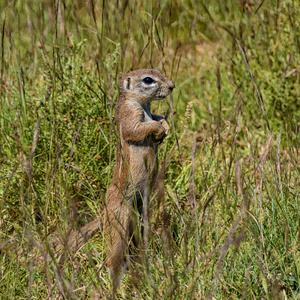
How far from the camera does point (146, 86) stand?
3320 millimetres

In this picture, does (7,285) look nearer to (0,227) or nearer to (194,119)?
(0,227)

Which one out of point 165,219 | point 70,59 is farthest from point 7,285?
point 70,59

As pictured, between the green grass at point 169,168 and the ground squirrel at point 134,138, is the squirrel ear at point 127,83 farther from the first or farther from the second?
the green grass at point 169,168

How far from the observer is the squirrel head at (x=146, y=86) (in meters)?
3.30

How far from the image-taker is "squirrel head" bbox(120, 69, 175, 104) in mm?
3305

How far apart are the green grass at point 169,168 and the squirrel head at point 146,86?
14cm

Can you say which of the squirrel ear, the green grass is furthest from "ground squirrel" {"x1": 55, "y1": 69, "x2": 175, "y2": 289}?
the green grass

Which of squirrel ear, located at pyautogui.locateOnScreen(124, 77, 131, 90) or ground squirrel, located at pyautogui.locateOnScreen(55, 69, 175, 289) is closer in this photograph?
ground squirrel, located at pyautogui.locateOnScreen(55, 69, 175, 289)

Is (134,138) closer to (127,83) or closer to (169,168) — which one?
(127,83)

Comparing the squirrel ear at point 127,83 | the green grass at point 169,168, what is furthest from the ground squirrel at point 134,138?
the green grass at point 169,168

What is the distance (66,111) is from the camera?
398 centimetres

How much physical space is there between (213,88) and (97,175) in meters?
2.21

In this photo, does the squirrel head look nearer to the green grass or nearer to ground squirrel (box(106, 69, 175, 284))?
ground squirrel (box(106, 69, 175, 284))

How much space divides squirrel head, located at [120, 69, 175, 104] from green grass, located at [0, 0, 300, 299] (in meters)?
0.14
